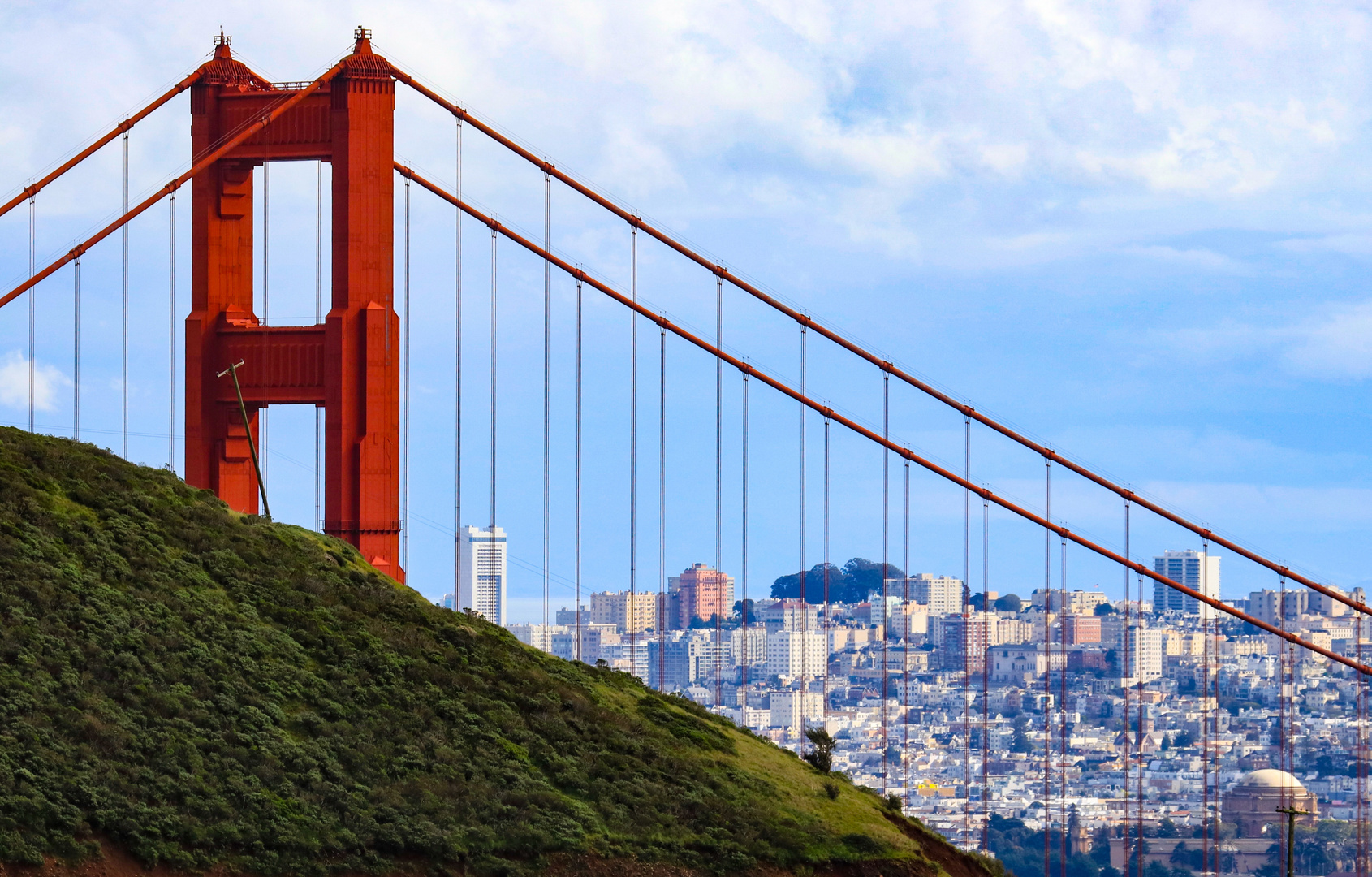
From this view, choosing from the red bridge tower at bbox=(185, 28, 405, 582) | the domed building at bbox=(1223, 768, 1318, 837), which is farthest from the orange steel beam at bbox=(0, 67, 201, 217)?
the domed building at bbox=(1223, 768, 1318, 837)

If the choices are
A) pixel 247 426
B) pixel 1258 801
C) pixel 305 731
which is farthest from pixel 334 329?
pixel 1258 801

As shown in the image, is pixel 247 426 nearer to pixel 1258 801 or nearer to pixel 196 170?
pixel 196 170

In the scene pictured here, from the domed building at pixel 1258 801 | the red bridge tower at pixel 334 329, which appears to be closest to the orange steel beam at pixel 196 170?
the red bridge tower at pixel 334 329

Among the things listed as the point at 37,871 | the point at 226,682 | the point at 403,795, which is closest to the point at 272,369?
the point at 226,682

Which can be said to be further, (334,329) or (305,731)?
(334,329)

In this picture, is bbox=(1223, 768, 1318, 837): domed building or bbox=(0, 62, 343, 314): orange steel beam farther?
bbox=(1223, 768, 1318, 837): domed building

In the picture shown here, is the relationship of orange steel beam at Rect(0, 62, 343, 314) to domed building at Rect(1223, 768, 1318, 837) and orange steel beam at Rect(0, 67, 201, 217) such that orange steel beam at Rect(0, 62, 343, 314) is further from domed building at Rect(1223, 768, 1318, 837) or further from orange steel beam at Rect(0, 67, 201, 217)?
domed building at Rect(1223, 768, 1318, 837)

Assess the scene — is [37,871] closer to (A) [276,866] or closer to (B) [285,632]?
(A) [276,866]
